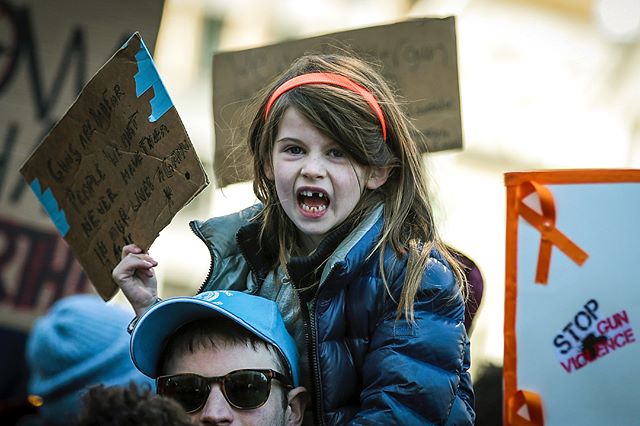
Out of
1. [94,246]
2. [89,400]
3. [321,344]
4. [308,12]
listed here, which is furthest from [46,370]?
[308,12]

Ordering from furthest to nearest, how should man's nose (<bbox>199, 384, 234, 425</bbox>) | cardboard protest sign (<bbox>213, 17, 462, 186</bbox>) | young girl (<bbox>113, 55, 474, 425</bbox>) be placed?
cardboard protest sign (<bbox>213, 17, 462, 186</bbox>) → young girl (<bbox>113, 55, 474, 425</bbox>) → man's nose (<bbox>199, 384, 234, 425</bbox>)

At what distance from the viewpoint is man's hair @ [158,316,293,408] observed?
2291mm

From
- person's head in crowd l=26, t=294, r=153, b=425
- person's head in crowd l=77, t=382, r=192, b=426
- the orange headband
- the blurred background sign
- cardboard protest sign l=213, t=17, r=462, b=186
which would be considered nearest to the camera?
person's head in crowd l=77, t=382, r=192, b=426

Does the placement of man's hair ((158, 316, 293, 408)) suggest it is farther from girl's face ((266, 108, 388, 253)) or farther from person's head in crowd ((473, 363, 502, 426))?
person's head in crowd ((473, 363, 502, 426))

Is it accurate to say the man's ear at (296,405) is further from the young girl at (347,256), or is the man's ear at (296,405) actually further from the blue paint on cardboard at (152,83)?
the blue paint on cardboard at (152,83)

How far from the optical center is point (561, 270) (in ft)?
8.08

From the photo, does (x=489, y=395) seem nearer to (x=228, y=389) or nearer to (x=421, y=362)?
(x=421, y=362)

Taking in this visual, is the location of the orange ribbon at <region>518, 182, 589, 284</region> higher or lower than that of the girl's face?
lower

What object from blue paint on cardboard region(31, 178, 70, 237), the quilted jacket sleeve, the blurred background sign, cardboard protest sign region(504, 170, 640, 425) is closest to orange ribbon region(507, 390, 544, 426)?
cardboard protest sign region(504, 170, 640, 425)

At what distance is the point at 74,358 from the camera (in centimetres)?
337

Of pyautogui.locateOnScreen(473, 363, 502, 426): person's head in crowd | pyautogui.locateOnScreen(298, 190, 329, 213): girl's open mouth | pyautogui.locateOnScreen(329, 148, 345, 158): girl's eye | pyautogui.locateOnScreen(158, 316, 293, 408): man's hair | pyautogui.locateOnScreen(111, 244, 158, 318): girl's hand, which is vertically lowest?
pyautogui.locateOnScreen(473, 363, 502, 426): person's head in crowd

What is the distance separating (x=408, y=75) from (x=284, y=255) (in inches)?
38.9

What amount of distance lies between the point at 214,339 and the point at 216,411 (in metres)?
0.19

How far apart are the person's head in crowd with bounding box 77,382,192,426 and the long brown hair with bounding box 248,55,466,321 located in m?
0.68
